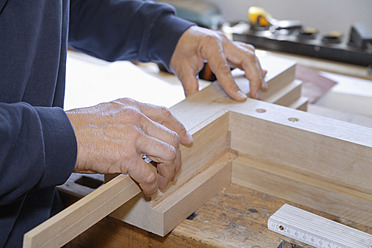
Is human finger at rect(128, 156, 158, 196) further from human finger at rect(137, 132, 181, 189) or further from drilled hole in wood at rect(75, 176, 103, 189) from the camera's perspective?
drilled hole in wood at rect(75, 176, 103, 189)

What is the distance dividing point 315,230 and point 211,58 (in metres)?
0.55

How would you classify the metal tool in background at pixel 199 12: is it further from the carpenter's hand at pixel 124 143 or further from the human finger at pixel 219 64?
the carpenter's hand at pixel 124 143

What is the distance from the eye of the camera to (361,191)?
100cm

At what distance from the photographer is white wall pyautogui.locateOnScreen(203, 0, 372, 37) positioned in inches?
108

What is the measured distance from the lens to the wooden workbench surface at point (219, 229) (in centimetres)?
93

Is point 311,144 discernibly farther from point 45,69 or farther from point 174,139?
point 45,69

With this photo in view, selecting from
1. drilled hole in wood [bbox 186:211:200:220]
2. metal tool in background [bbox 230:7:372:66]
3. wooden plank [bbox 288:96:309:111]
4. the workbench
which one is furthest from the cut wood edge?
metal tool in background [bbox 230:7:372:66]

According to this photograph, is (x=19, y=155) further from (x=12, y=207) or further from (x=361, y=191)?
(x=361, y=191)

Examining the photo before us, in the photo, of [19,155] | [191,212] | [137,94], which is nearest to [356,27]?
[137,94]

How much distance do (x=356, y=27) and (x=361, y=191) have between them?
1.59 meters

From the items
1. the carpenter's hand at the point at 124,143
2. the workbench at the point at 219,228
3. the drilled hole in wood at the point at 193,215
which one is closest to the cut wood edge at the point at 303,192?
the workbench at the point at 219,228

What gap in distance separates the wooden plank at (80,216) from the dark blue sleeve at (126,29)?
585 mm

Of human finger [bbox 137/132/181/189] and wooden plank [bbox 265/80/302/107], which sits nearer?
human finger [bbox 137/132/181/189]

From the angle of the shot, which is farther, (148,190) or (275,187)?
(275,187)
